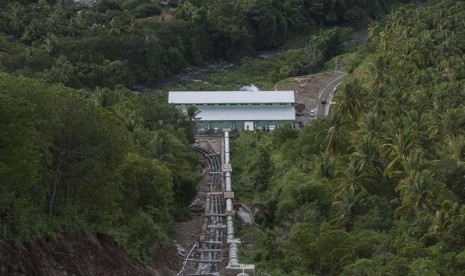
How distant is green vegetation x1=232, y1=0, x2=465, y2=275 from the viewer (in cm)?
3788

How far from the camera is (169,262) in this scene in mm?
39281

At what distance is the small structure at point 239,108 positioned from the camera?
71.0 meters

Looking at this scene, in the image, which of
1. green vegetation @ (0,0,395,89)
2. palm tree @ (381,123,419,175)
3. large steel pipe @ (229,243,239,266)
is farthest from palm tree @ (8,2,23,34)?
large steel pipe @ (229,243,239,266)

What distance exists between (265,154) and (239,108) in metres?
16.1

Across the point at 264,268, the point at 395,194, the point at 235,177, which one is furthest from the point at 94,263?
the point at 235,177

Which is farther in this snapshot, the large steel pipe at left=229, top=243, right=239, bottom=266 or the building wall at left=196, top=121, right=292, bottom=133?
the building wall at left=196, top=121, right=292, bottom=133

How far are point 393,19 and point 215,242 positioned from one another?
Result: 5236cm

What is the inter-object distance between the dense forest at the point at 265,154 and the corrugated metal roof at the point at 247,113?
4283 millimetres

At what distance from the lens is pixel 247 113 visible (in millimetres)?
72000

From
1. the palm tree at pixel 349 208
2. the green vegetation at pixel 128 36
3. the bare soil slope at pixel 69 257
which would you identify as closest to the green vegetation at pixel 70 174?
the bare soil slope at pixel 69 257

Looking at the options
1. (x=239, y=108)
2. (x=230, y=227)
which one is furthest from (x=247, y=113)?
(x=230, y=227)

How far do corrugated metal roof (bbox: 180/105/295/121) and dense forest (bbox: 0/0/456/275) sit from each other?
4283mm

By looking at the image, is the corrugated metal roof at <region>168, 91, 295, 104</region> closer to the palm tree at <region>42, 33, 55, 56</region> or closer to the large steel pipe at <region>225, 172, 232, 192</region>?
the large steel pipe at <region>225, 172, 232, 192</region>

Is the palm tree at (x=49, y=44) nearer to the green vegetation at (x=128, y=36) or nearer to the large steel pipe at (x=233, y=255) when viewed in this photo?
the green vegetation at (x=128, y=36)
